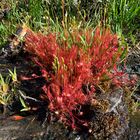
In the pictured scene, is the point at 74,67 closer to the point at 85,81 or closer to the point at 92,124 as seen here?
the point at 85,81

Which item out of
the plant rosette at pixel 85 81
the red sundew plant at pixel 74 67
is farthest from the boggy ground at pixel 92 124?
Result: the red sundew plant at pixel 74 67

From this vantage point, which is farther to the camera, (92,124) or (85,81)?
(85,81)

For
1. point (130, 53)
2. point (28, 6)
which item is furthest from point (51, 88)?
point (28, 6)

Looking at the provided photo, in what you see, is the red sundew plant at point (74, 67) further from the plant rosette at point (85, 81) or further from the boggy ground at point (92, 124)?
the boggy ground at point (92, 124)

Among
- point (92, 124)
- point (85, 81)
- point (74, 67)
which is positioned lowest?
point (92, 124)

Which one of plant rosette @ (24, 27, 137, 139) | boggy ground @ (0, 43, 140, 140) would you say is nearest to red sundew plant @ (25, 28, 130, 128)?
plant rosette @ (24, 27, 137, 139)

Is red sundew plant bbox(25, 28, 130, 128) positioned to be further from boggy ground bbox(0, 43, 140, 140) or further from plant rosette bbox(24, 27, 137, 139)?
boggy ground bbox(0, 43, 140, 140)

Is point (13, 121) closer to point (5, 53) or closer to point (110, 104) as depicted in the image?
point (110, 104)

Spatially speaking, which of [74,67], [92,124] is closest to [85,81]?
[74,67]

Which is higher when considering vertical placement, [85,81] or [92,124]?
[85,81]

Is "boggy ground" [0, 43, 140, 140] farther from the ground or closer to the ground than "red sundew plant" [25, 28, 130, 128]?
closer to the ground
